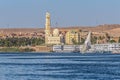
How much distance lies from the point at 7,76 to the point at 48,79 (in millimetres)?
4716

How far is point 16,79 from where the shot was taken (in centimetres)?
5600

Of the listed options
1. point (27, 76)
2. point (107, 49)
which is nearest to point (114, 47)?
point (107, 49)

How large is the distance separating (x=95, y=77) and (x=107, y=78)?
1.79m

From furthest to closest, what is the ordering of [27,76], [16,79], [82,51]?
[82,51] < [27,76] < [16,79]

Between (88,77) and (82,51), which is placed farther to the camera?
(82,51)

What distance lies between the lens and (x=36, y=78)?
57.3 meters

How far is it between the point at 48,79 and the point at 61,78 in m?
1.62

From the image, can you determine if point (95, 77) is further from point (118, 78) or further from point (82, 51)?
point (82, 51)

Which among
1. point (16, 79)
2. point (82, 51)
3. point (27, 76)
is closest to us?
point (16, 79)

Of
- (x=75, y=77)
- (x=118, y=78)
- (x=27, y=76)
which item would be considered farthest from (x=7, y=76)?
(x=118, y=78)

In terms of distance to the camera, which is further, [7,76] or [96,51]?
[96,51]

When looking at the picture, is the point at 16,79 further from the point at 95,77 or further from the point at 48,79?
the point at 95,77

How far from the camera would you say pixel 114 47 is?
188 metres

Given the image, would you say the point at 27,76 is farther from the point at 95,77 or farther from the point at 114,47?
the point at 114,47
